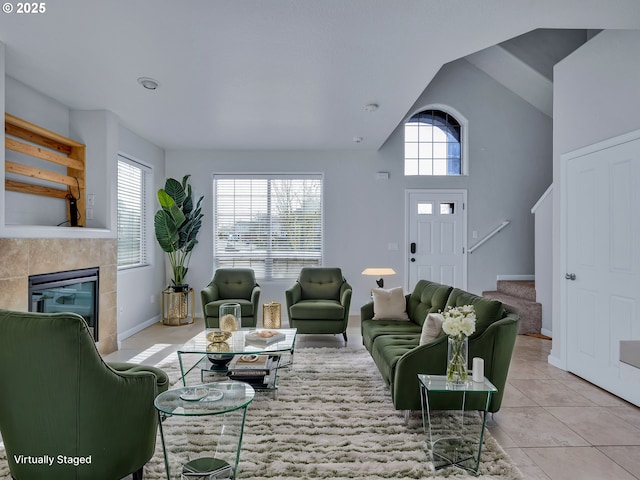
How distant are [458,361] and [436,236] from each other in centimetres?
435

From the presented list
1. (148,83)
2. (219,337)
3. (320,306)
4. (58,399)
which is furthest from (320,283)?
(58,399)

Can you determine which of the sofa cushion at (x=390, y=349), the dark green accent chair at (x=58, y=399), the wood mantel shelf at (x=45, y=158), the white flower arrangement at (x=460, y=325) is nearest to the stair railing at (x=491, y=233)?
the sofa cushion at (x=390, y=349)

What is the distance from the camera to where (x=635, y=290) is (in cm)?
317

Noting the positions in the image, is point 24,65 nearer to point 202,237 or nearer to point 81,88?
point 81,88

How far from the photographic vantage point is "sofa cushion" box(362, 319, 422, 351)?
361 cm

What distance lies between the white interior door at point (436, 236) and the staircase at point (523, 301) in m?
0.60

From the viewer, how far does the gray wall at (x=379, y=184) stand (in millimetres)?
6438

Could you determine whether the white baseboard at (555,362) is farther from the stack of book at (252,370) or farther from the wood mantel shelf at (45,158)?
the wood mantel shelf at (45,158)

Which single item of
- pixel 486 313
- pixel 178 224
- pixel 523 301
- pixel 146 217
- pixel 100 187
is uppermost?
pixel 100 187

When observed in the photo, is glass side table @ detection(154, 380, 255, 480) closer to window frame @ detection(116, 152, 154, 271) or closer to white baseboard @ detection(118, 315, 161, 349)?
white baseboard @ detection(118, 315, 161, 349)

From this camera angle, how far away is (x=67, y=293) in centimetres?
391

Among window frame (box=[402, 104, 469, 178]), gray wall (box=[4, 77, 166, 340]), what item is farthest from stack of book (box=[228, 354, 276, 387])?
window frame (box=[402, 104, 469, 178])

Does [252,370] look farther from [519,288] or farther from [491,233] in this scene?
[491,233]

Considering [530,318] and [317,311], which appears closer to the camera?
[317,311]
